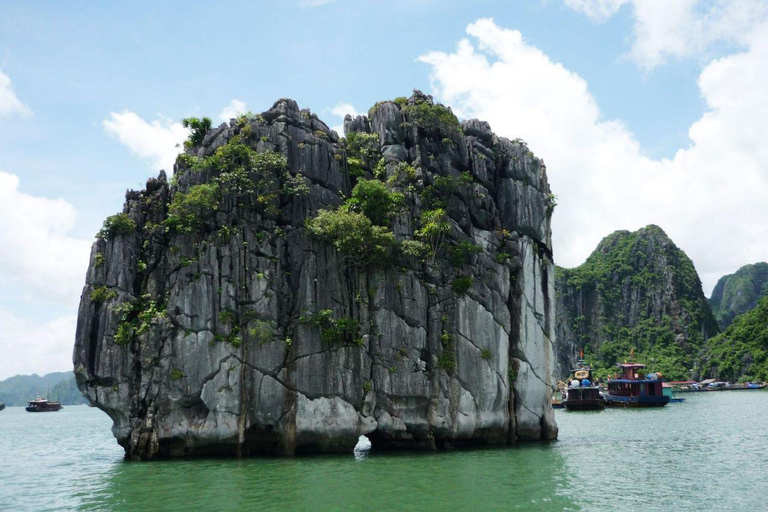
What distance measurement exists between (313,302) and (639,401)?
162 feet

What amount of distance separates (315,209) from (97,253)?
10.1 m

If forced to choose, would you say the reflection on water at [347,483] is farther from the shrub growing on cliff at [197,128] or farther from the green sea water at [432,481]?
the shrub growing on cliff at [197,128]

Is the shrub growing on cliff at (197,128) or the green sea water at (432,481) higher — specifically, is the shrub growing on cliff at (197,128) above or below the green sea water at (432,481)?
above

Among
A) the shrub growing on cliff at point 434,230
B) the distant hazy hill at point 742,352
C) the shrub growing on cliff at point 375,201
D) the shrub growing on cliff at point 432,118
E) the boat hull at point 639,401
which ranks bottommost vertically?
the boat hull at point 639,401

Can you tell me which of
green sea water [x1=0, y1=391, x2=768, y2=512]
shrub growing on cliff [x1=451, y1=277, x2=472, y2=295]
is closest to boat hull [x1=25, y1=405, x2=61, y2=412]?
green sea water [x1=0, y1=391, x2=768, y2=512]

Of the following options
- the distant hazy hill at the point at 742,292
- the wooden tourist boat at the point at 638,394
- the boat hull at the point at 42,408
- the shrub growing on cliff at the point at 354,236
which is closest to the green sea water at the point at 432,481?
the shrub growing on cliff at the point at 354,236

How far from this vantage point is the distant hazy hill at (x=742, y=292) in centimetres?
17525

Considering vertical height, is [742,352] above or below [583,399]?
above

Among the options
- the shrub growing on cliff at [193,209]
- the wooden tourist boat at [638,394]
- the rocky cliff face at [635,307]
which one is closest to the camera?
the shrub growing on cliff at [193,209]

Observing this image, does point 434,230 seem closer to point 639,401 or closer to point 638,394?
point 639,401

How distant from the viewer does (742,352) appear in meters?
113

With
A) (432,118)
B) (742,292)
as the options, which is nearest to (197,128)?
(432,118)

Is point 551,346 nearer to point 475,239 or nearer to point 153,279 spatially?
point 475,239

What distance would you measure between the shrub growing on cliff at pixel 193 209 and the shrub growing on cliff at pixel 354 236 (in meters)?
4.61
